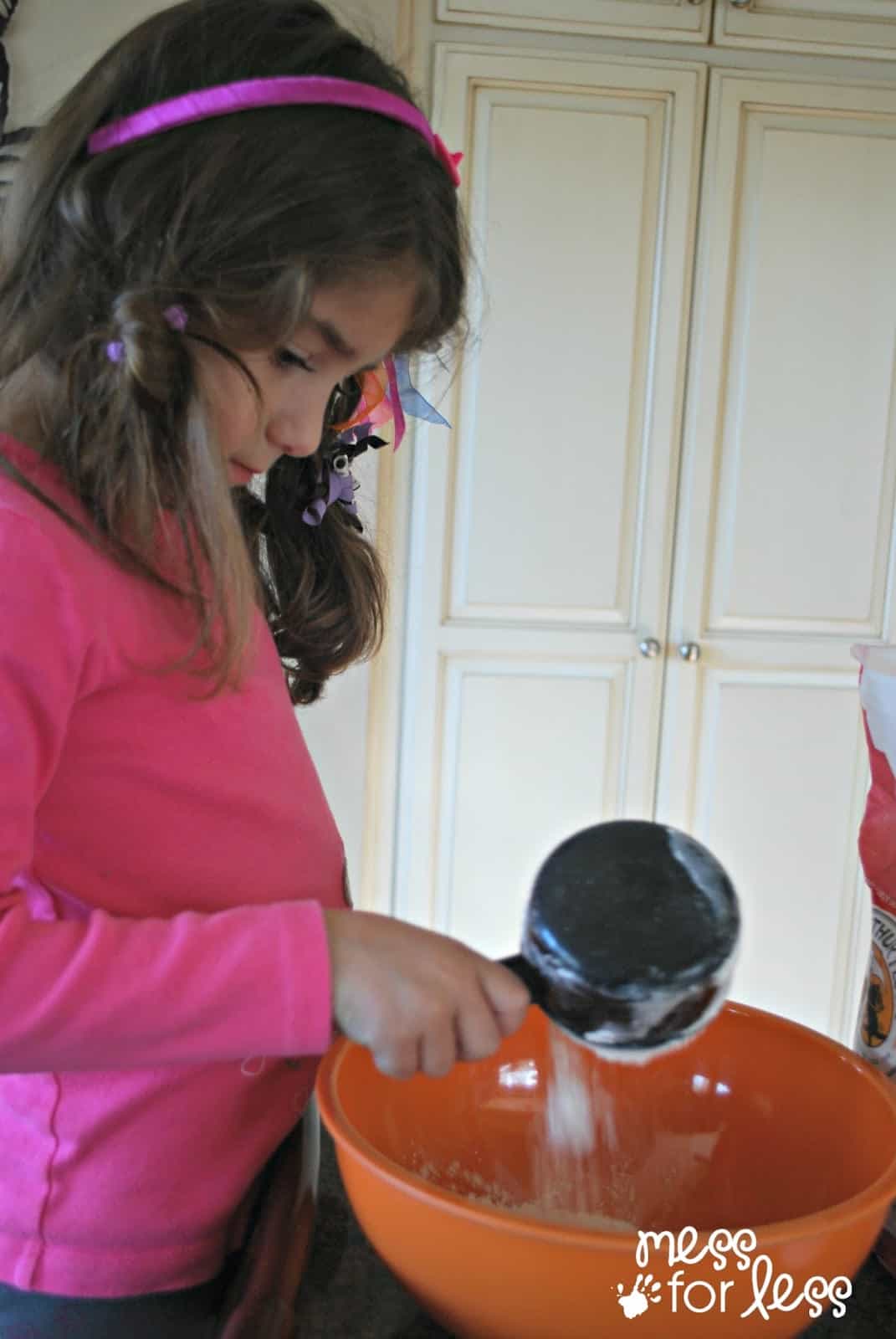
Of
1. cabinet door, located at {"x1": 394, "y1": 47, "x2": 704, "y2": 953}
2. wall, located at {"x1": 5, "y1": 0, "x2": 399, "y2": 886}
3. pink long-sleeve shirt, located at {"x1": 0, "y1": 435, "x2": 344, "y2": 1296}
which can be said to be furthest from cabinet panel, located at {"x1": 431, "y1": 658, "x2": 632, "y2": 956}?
pink long-sleeve shirt, located at {"x1": 0, "y1": 435, "x2": 344, "y2": 1296}

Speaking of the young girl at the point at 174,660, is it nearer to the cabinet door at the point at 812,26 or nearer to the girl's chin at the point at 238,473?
the girl's chin at the point at 238,473

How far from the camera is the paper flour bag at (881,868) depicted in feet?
1.80

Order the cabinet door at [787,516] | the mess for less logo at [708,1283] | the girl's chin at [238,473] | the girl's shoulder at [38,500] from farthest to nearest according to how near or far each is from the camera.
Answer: the cabinet door at [787,516], the girl's chin at [238,473], the girl's shoulder at [38,500], the mess for less logo at [708,1283]

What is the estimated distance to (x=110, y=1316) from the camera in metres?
0.57

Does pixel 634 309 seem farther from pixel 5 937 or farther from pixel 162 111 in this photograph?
pixel 5 937

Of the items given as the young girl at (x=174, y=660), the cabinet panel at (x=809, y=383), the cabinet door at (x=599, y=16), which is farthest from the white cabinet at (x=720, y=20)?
the young girl at (x=174, y=660)

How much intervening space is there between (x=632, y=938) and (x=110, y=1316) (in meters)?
0.35

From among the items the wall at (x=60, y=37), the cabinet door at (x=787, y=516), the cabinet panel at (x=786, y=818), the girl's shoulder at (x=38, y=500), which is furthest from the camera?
the cabinet panel at (x=786, y=818)

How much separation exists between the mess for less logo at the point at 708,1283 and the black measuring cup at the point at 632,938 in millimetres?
74

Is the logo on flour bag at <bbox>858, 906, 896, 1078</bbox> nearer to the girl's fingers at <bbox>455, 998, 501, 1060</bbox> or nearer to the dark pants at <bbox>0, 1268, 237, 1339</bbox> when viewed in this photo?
the girl's fingers at <bbox>455, 998, 501, 1060</bbox>

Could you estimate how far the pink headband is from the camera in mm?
529

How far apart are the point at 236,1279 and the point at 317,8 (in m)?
0.57

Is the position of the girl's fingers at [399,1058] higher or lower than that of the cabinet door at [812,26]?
lower

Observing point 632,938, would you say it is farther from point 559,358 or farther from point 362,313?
point 559,358
